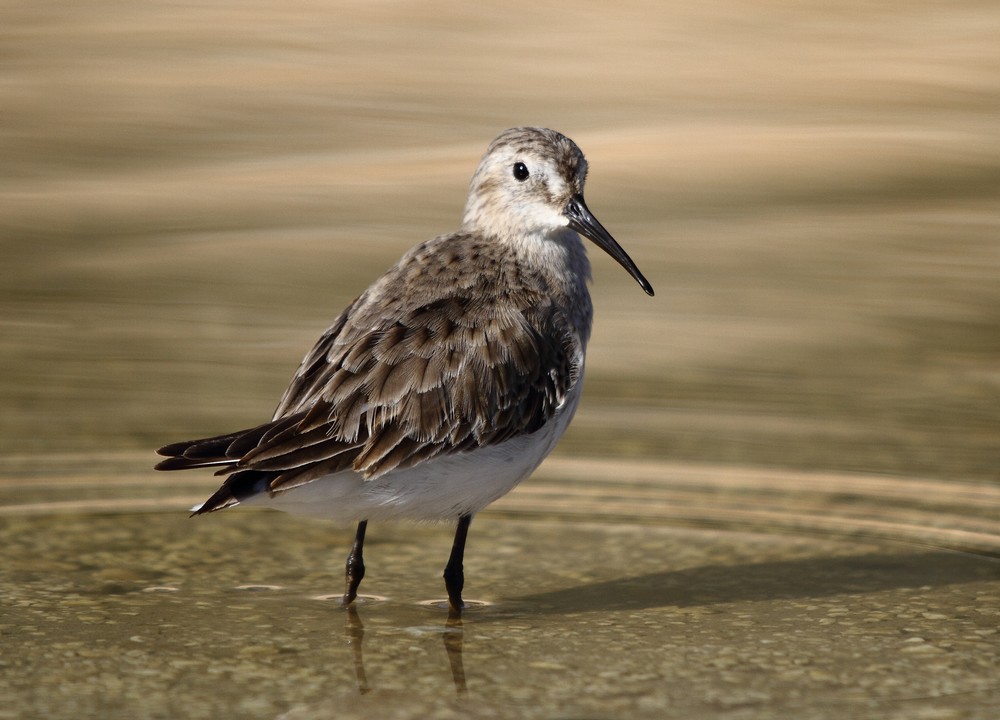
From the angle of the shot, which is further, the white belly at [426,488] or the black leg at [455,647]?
the white belly at [426,488]

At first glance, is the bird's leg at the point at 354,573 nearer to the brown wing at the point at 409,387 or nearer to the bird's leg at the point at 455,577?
the bird's leg at the point at 455,577

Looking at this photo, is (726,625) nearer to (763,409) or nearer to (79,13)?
→ (763,409)

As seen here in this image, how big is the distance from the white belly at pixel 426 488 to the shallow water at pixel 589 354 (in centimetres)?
43

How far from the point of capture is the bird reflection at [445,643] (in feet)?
18.1

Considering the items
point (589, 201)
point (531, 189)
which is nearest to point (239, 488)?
point (531, 189)

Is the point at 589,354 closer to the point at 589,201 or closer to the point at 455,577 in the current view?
the point at 589,201

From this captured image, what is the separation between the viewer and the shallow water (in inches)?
227

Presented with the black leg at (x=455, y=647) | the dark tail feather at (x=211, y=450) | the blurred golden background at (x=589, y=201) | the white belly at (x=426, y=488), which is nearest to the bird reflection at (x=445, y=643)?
the black leg at (x=455, y=647)

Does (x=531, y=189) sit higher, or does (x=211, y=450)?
(x=531, y=189)

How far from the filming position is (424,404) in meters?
6.18

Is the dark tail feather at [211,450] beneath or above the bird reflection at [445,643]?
above

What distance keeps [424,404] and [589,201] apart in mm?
6272

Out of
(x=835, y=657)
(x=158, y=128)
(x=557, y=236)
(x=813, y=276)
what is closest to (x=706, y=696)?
(x=835, y=657)

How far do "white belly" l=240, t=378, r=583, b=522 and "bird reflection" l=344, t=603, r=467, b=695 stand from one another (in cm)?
Answer: 39
